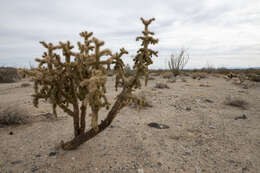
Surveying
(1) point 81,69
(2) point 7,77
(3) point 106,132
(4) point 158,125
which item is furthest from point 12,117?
(2) point 7,77

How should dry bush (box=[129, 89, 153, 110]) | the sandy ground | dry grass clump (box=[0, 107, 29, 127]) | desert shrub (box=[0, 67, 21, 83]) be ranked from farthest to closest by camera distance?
desert shrub (box=[0, 67, 21, 83]) → dry grass clump (box=[0, 107, 29, 127]) → the sandy ground → dry bush (box=[129, 89, 153, 110])

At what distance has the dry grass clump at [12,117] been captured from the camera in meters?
3.17

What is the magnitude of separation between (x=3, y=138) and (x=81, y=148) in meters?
1.40

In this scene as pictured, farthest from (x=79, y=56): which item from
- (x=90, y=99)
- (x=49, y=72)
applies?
(x=90, y=99)

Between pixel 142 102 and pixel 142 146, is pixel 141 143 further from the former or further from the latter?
pixel 142 102

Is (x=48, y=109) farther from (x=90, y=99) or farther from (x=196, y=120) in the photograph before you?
(x=196, y=120)

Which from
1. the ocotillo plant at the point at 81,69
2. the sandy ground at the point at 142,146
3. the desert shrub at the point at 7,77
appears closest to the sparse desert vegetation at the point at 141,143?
the sandy ground at the point at 142,146

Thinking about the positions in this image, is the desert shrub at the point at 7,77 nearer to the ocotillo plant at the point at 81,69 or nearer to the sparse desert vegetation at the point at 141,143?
the sparse desert vegetation at the point at 141,143

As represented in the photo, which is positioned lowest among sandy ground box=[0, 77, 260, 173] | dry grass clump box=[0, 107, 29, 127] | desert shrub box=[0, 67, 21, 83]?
sandy ground box=[0, 77, 260, 173]

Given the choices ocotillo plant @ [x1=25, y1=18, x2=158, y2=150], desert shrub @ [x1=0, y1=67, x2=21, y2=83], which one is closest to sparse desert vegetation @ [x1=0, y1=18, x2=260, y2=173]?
ocotillo plant @ [x1=25, y1=18, x2=158, y2=150]

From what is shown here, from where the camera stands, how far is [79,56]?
1.75m

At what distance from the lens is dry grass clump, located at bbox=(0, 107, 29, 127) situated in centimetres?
317

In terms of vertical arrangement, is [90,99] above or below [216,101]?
above

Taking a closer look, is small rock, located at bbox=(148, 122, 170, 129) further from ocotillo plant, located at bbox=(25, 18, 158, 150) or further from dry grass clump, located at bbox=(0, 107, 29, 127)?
dry grass clump, located at bbox=(0, 107, 29, 127)
